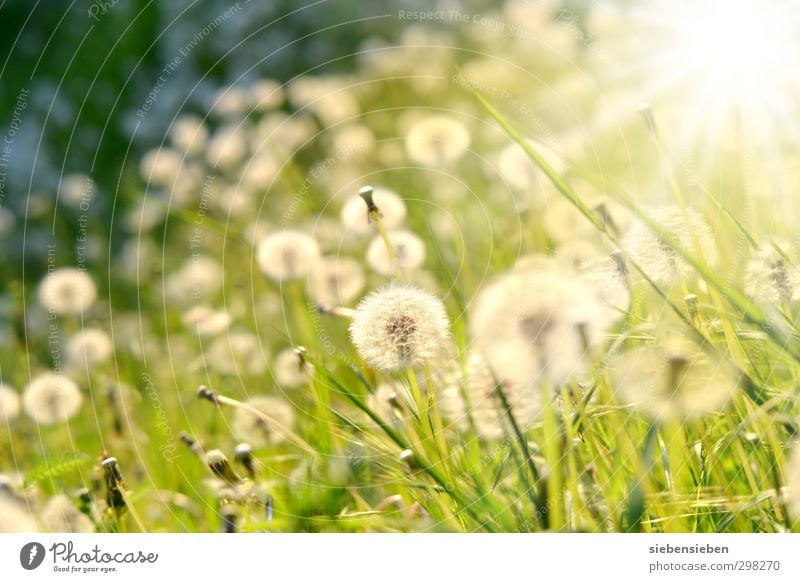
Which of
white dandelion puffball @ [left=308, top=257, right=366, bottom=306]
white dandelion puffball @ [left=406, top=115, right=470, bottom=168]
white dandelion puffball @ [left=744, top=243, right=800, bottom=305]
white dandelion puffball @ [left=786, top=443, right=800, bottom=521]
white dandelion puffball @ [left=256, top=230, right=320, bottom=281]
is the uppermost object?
white dandelion puffball @ [left=406, top=115, right=470, bottom=168]

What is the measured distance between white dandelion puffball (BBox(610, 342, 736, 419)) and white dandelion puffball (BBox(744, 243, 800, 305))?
11cm

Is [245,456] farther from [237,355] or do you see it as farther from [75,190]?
[75,190]

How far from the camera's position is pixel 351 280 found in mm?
1438

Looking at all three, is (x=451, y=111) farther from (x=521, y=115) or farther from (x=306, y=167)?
(x=306, y=167)

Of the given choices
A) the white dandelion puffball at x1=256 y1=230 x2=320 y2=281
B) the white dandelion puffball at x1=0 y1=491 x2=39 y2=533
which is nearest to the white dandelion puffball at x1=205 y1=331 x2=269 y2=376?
the white dandelion puffball at x1=256 y1=230 x2=320 y2=281

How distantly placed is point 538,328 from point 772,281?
0.38 metres

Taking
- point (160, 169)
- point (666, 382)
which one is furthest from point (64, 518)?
point (160, 169)

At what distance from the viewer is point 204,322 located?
173 cm

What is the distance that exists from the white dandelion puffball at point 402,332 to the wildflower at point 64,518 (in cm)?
45

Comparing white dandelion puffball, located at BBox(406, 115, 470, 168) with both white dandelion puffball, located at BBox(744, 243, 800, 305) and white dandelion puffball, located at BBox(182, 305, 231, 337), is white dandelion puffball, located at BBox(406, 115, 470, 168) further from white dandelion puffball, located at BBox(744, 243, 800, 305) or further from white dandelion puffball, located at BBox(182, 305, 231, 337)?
white dandelion puffball, located at BBox(744, 243, 800, 305)

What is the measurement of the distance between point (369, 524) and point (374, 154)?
3.79ft

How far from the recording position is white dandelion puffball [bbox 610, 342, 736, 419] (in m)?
1.01

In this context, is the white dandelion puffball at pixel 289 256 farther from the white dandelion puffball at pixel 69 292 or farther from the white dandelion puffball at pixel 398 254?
the white dandelion puffball at pixel 69 292

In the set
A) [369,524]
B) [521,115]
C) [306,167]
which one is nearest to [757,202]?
[521,115]
